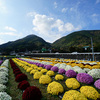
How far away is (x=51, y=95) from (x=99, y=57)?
2898 centimetres

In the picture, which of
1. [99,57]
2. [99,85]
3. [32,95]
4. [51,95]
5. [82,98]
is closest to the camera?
[82,98]

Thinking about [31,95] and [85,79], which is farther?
[85,79]

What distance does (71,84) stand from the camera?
672 centimetres

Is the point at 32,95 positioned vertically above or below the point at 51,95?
above

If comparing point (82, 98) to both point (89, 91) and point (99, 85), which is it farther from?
point (99, 85)

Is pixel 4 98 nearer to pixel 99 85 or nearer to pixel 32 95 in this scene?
pixel 32 95

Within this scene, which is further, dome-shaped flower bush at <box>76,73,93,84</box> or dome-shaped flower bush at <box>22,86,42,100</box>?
dome-shaped flower bush at <box>76,73,93,84</box>

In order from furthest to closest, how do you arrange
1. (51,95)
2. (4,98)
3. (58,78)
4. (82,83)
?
(58,78), (82,83), (51,95), (4,98)

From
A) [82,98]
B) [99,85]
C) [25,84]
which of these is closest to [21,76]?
[25,84]

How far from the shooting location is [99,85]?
634cm

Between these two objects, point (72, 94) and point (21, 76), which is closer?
point (72, 94)

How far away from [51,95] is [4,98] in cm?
332

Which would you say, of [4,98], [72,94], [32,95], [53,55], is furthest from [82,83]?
[53,55]

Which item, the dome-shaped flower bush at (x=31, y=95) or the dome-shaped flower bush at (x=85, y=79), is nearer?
the dome-shaped flower bush at (x=31, y=95)
